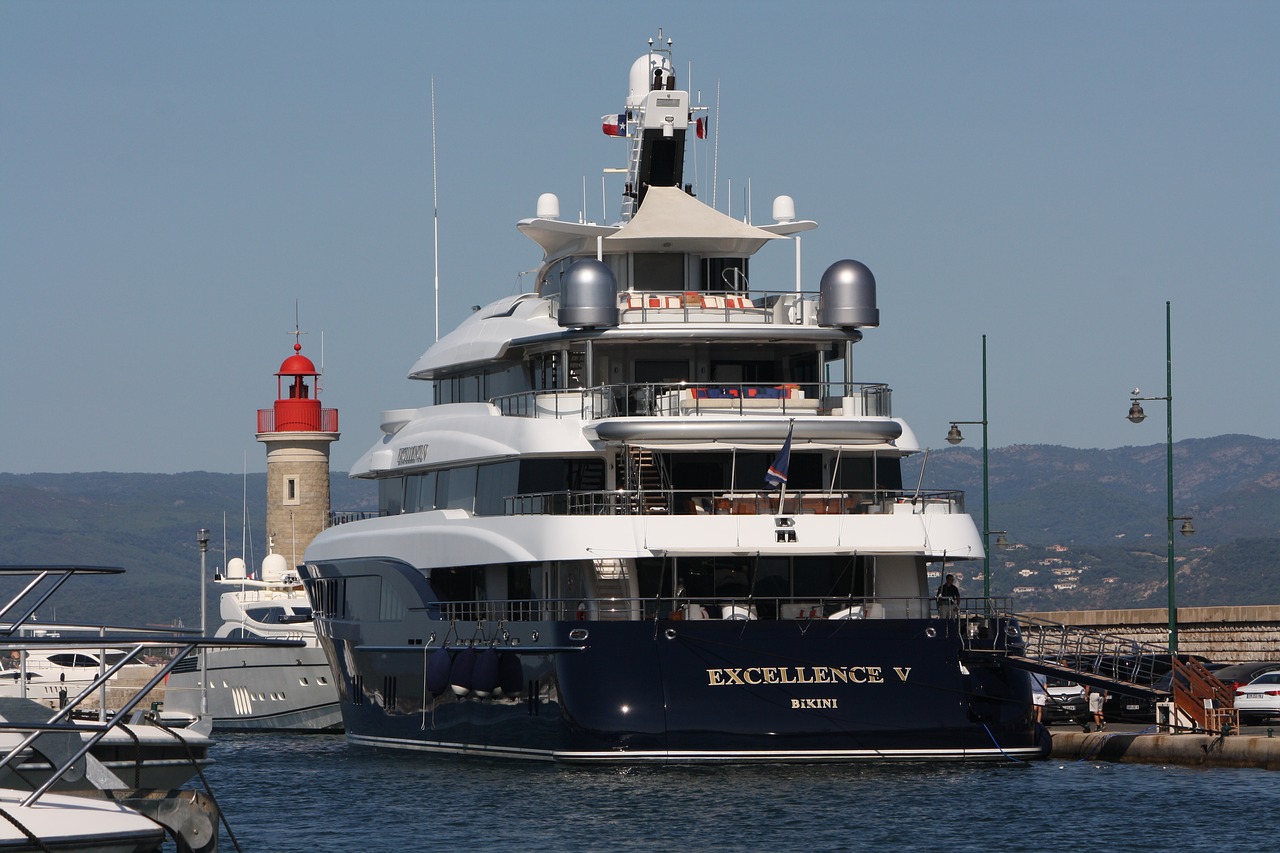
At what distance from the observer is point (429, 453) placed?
3750cm

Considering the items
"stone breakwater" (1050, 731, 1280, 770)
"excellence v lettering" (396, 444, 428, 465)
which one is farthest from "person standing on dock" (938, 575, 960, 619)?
"excellence v lettering" (396, 444, 428, 465)

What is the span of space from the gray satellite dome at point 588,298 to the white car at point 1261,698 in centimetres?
1280

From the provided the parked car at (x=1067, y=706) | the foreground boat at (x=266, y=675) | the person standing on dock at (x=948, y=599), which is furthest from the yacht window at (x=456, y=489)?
the foreground boat at (x=266, y=675)

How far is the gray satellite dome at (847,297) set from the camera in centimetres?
3475

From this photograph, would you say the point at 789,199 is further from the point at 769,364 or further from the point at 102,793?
the point at 102,793

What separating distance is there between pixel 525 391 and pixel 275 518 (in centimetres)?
2922

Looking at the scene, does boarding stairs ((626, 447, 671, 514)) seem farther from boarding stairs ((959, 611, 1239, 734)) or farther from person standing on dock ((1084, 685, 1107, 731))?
person standing on dock ((1084, 685, 1107, 731))

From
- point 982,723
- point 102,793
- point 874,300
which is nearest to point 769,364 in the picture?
point 874,300

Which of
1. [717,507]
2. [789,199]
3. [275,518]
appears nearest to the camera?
[717,507]

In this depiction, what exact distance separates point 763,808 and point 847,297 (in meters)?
10.2

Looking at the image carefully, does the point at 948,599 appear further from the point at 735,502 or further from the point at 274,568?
the point at 274,568

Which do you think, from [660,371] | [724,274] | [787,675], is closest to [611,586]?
[787,675]

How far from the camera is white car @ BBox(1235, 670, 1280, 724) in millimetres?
36844

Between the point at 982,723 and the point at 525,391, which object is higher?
the point at 525,391
